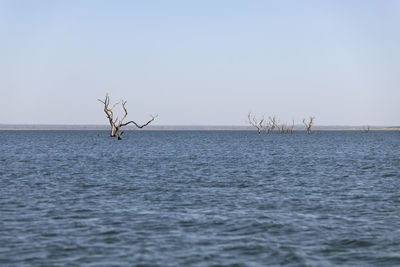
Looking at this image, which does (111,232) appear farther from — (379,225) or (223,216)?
(379,225)

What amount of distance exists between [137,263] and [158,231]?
9.04 feet

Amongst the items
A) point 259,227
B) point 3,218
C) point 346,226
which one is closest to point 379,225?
point 346,226

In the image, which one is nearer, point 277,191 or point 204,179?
point 277,191

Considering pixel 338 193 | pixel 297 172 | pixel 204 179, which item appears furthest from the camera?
pixel 297 172

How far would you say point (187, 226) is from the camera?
12.6 metres

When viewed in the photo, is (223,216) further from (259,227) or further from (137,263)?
(137,263)

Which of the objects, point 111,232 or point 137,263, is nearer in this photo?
point 137,263

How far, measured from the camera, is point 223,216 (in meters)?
14.0

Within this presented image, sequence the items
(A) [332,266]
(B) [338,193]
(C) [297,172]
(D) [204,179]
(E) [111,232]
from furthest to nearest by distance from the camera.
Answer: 1. (C) [297,172]
2. (D) [204,179]
3. (B) [338,193]
4. (E) [111,232]
5. (A) [332,266]

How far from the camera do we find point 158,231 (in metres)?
12.0

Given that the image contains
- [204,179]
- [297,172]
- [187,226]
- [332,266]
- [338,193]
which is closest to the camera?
[332,266]

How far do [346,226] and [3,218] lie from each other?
9.72 meters

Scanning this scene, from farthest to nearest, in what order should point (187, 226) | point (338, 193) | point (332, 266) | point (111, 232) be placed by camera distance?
point (338, 193) → point (187, 226) → point (111, 232) → point (332, 266)

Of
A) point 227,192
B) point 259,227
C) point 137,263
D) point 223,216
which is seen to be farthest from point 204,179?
point 137,263
